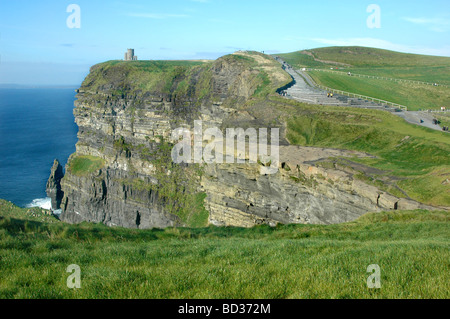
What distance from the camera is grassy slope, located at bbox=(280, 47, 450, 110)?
4923 cm

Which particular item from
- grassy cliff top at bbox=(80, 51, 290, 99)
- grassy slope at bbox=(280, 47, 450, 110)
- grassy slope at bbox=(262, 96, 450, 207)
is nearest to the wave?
grassy cliff top at bbox=(80, 51, 290, 99)

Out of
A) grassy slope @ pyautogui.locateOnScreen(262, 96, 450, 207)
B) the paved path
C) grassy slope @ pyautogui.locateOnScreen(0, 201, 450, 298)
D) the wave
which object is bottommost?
the wave

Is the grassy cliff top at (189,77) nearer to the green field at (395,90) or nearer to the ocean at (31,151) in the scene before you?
the green field at (395,90)

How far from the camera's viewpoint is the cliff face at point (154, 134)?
37.3 meters

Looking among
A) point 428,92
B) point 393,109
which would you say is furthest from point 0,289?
point 428,92

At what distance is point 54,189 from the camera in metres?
66.4

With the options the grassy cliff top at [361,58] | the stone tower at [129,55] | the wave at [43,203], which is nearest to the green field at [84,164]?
the wave at [43,203]

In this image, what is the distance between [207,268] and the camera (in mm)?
7344

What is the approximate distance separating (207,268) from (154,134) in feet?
164

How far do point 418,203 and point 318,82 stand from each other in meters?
39.8

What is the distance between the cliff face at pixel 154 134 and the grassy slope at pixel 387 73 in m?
12.1

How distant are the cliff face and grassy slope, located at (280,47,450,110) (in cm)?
1207

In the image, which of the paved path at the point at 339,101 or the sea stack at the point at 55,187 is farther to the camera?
the sea stack at the point at 55,187

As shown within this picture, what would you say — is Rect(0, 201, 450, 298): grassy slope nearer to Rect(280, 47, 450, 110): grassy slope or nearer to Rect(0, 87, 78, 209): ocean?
Rect(280, 47, 450, 110): grassy slope
